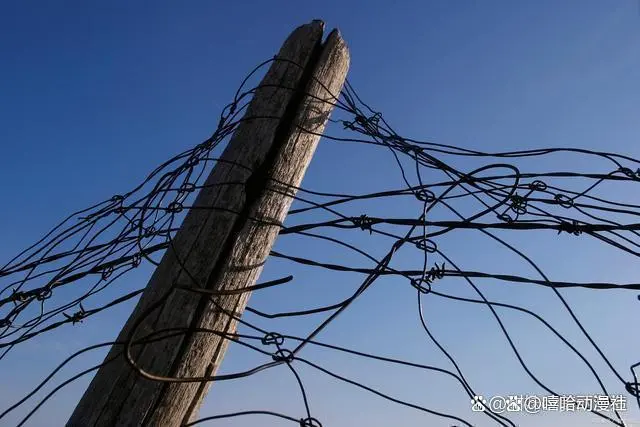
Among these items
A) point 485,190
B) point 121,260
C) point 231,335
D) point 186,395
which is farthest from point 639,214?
point 121,260

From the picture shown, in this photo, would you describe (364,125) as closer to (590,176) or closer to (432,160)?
(432,160)

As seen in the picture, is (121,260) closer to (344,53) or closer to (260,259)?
(260,259)

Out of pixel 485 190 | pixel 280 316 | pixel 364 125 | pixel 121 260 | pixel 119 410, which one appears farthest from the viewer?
pixel 364 125

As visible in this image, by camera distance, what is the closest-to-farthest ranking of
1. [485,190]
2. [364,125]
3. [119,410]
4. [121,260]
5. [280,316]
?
[119,410]
[280,316]
[485,190]
[121,260]
[364,125]

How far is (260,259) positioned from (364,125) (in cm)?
116

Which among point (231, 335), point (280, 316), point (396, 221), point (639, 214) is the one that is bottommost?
point (231, 335)

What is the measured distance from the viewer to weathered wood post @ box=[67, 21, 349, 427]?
1.70 metres

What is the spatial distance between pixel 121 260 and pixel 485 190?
177cm

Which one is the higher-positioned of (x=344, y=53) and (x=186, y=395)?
(x=344, y=53)

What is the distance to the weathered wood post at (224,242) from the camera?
5.57ft

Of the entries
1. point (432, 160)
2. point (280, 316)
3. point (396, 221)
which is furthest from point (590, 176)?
point (280, 316)

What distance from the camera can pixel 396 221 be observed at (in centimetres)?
243

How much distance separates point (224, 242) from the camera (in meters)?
1.98

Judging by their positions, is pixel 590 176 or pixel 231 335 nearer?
pixel 231 335
